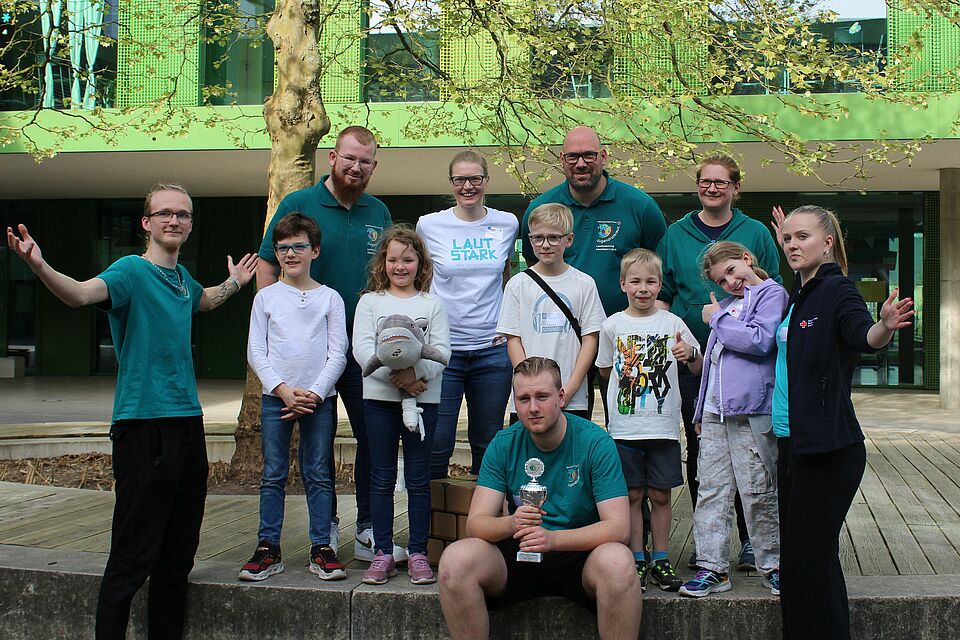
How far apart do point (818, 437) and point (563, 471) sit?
3.36 ft

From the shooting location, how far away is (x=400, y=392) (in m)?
4.72

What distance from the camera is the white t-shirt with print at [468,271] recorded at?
16.7 ft

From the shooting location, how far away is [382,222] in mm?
5391

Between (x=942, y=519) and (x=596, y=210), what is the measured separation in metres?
3.18

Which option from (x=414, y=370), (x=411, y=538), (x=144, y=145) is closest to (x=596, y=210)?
(x=414, y=370)

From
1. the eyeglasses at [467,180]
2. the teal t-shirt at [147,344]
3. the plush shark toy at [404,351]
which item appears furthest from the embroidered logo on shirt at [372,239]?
the teal t-shirt at [147,344]

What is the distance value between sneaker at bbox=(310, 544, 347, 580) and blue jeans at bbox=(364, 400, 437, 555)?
215 millimetres

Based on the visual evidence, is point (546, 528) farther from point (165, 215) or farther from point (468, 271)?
point (165, 215)

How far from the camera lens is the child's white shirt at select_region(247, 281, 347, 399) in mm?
4832

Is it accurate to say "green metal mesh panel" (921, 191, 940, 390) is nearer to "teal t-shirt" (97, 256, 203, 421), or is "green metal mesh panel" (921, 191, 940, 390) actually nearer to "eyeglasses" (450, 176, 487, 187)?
"eyeglasses" (450, 176, 487, 187)

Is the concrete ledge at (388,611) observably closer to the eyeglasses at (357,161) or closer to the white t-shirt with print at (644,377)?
the white t-shirt with print at (644,377)

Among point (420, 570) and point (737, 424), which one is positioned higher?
point (737, 424)

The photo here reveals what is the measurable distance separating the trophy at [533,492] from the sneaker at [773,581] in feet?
3.76

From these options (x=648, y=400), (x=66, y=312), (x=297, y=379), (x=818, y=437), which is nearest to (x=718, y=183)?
(x=648, y=400)
